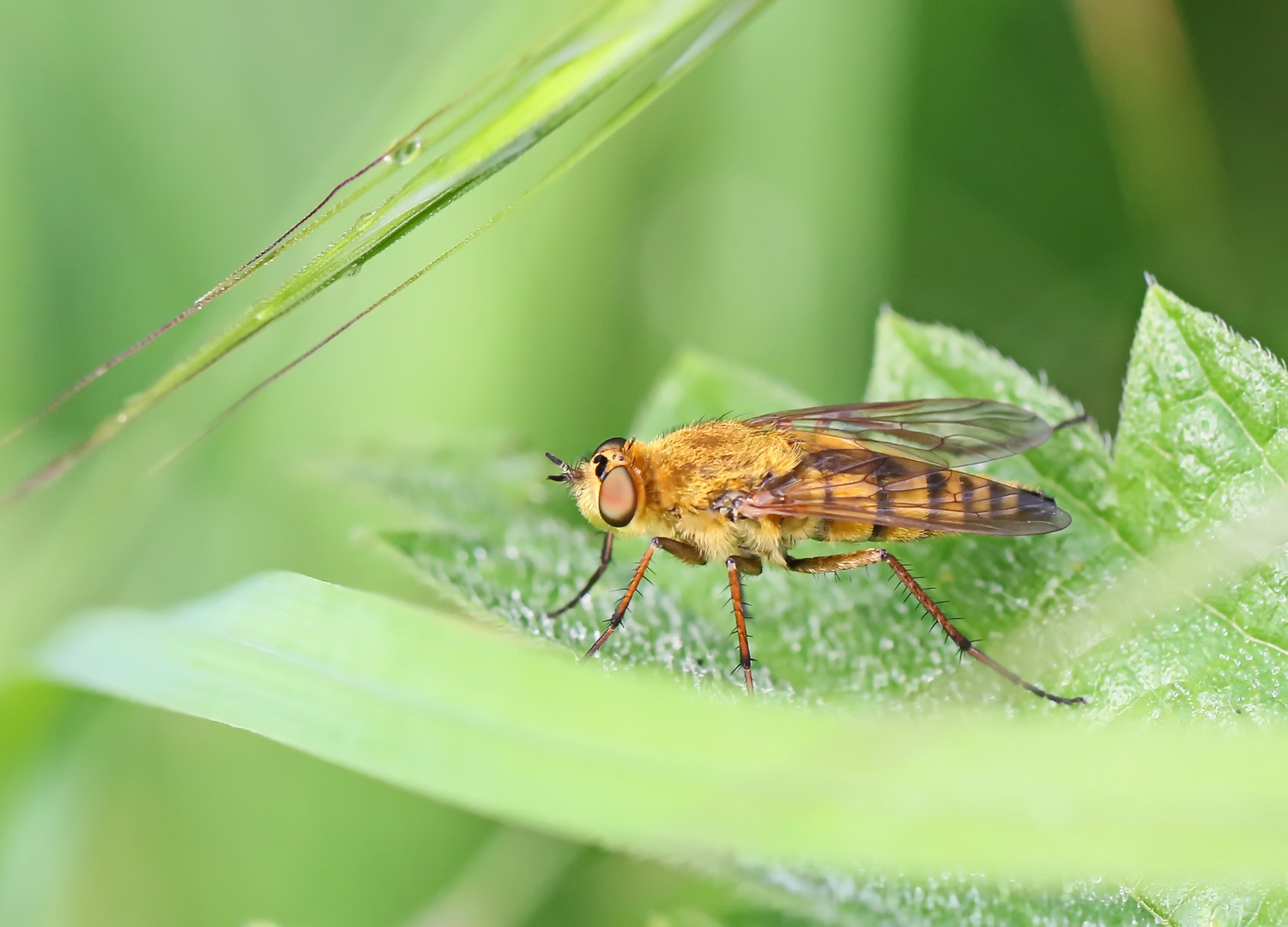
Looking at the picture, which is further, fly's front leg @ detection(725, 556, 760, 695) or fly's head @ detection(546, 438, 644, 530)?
fly's head @ detection(546, 438, 644, 530)

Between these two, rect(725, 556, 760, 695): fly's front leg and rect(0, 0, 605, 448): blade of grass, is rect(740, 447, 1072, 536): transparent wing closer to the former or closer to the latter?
rect(725, 556, 760, 695): fly's front leg

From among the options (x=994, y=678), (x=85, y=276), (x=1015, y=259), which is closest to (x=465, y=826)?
(x=994, y=678)

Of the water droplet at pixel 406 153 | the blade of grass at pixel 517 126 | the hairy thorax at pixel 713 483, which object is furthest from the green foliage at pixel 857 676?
the water droplet at pixel 406 153

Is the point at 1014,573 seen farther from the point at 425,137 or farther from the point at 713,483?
the point at 425,137

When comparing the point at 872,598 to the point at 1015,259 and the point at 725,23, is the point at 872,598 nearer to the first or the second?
the point at 725,23

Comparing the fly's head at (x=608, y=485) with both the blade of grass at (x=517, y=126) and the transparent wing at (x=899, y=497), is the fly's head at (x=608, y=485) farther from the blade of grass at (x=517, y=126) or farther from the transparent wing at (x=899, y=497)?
the blade of grass at (x=517, y=126)

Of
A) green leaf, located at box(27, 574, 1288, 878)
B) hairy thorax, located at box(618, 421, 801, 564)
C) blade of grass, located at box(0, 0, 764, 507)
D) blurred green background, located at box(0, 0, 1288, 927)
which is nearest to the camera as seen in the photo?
green leaf, located at box(27, 574, 1288, 878)

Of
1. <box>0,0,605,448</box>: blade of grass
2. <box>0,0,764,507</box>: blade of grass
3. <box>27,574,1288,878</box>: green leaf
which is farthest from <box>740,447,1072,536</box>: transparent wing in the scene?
<box>0,0,605,448</box>: blade of grass
